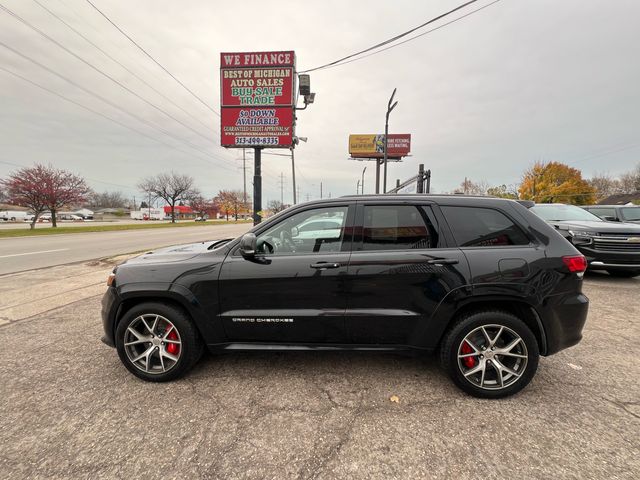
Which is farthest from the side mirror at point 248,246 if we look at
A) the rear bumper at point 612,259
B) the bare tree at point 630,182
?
the bare tree at point 630,182

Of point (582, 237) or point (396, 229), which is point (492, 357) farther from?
point (582, 237)

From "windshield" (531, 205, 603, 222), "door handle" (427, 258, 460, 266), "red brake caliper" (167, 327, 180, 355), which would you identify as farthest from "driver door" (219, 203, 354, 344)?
"windshield" (531, 205, 603, 222)

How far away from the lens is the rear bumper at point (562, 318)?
2357 mm

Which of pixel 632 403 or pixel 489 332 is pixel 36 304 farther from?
pixel 632 403

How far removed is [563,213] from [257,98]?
10.1 metres

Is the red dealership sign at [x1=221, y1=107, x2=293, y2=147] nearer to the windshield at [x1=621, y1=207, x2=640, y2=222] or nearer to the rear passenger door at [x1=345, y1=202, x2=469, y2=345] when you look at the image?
the rear passenger door at [x1=345, y1=202, x2=469, y2=345]

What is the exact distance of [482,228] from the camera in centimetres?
249

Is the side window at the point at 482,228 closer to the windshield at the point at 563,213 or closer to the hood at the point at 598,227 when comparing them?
the hood at the point at 598,227

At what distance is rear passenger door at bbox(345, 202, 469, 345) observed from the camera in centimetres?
238

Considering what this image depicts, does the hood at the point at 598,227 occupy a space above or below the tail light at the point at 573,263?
above

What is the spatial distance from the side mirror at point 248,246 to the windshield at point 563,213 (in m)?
7.90

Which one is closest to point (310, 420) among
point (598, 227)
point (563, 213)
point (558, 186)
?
point (598, 227)

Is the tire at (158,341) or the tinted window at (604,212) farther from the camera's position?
the tinted window at (604,212)

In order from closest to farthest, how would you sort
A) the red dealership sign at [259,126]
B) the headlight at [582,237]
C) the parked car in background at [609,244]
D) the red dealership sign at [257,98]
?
the parked car in background at [609,244]
the headlight at [582,237]
the red dealership sign at [257,98]
the red dealership sign at [259,126]
